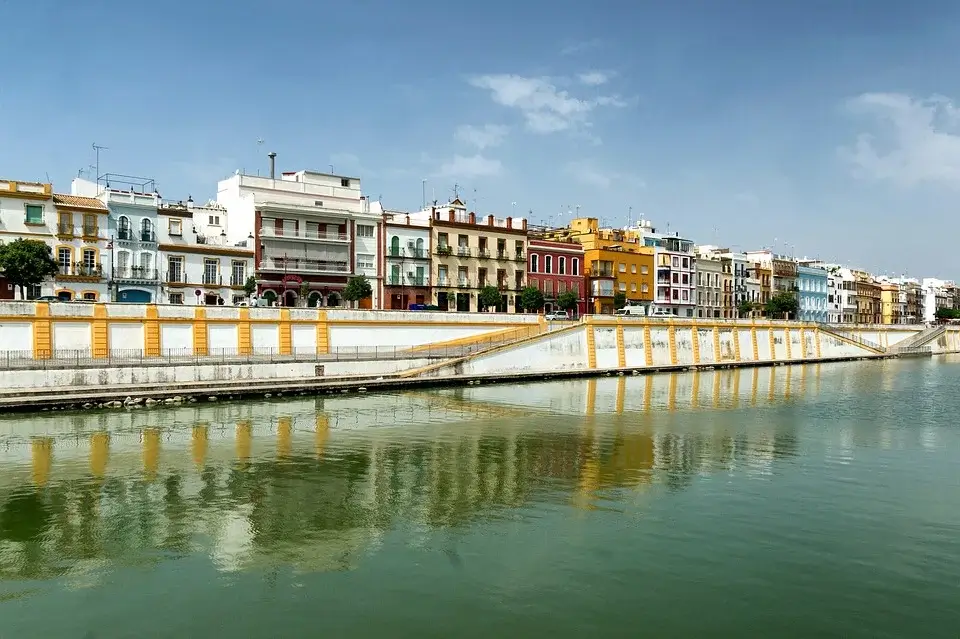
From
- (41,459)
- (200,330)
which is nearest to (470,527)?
(41,459)

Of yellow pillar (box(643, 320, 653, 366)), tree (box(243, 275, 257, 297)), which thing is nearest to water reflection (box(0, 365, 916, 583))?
yellow pillar (box(643, 320, 653, 366))

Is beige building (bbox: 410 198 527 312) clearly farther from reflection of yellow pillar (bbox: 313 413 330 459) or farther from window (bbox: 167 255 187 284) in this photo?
reflection of yellow pillar (bbox: 313 413 330 459)

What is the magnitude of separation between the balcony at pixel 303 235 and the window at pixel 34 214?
15.9m

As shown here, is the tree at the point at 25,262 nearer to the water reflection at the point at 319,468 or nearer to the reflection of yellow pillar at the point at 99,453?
the water reflection at the point at 319,468

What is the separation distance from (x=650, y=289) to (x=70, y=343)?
7146cm

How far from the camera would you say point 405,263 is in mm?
72938

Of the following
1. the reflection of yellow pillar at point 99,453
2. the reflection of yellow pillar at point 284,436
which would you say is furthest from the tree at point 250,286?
the reflection of yellow pillar at point 99,453

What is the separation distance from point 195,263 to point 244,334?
650 inches

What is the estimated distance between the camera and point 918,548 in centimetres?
1817

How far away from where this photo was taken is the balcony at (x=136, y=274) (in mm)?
57906

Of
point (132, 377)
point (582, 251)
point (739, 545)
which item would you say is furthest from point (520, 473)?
point (582, 251)

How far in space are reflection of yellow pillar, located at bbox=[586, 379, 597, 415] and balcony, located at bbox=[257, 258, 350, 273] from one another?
24721mm

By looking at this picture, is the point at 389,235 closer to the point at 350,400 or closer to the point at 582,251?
the point at 582,251

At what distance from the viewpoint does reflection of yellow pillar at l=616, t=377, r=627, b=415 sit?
41825 millimetres
